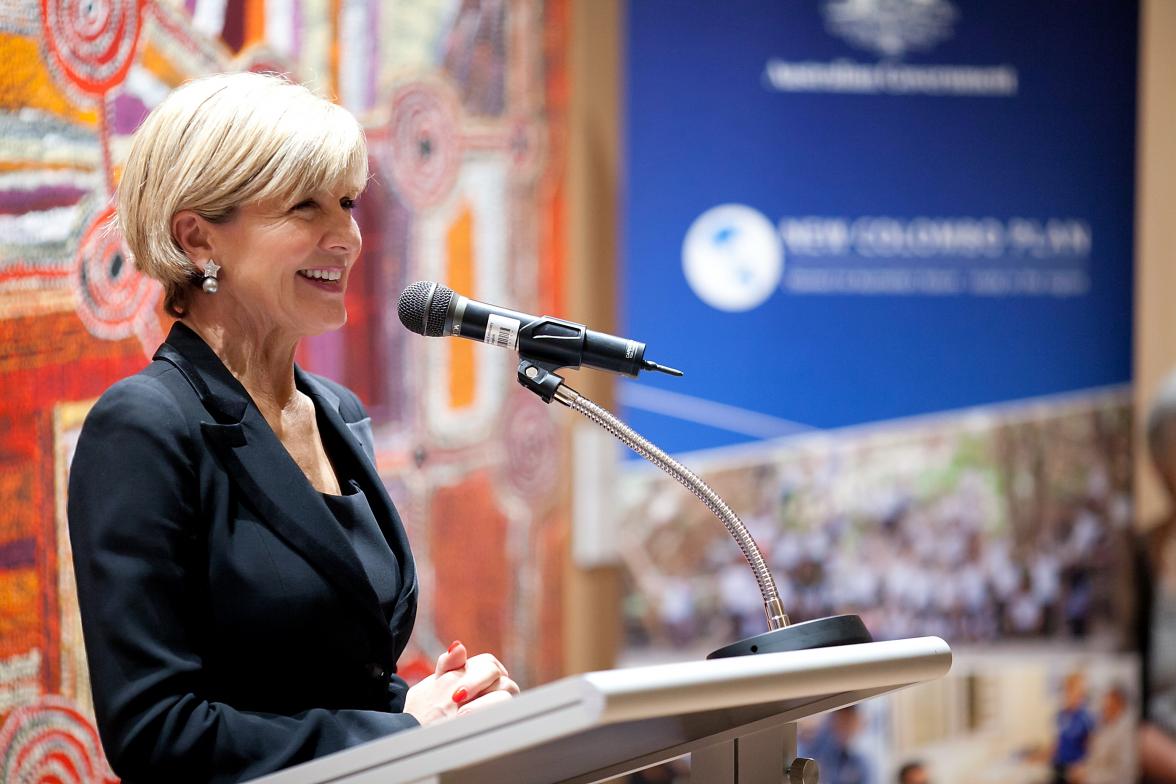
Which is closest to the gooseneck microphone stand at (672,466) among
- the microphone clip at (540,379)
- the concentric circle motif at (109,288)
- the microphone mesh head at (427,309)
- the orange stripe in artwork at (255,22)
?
the microphone clip at (540,379)

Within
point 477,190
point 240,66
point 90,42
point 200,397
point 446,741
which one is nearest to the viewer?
point 446,741

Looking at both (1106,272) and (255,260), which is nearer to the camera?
(255,260)

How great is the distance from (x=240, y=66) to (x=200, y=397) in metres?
1.17

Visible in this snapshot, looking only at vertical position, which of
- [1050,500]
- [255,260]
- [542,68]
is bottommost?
[1050,500]

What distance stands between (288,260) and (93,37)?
2.60 ft

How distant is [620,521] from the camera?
12.7 feet

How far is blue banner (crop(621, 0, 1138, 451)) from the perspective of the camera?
3.96m

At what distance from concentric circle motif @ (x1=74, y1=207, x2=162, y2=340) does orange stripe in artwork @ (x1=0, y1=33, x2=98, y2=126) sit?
0.62 feet

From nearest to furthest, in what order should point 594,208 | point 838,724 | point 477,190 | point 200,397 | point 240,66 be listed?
point 200,397 → point 240,66 → point 477,190 → point 594,208 → point 838,724

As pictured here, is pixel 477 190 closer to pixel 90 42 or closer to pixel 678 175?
pixel 678 175

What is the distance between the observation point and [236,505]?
167cm

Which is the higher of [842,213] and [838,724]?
[842,213]

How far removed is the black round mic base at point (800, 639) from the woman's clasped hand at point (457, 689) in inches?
11.7

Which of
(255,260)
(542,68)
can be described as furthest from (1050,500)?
(255,260)
